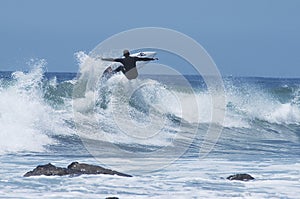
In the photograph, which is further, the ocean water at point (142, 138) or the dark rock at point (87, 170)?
the dark rock at point (87, 170)

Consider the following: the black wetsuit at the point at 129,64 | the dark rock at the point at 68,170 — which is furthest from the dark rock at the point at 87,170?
the black wetsuit at the point at 129,64

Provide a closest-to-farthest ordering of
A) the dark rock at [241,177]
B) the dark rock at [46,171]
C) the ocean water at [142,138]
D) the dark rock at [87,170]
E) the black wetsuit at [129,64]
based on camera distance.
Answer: the ocean water at [142,138]
the dark rock at [46,171]
the dark rock at [241,177]
the dark rock at [87,170]
the black wetsuit at [129,64]

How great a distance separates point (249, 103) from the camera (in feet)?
104

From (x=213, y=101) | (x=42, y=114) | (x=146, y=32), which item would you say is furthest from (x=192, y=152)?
(x=213, y=101)

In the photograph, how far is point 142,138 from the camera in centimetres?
1902


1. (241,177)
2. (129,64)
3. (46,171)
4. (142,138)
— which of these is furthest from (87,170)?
(142,138)

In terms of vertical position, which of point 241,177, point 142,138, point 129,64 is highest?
point 129,64

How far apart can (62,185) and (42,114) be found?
9385mm

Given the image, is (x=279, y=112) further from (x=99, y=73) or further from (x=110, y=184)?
(x=110, y=184)

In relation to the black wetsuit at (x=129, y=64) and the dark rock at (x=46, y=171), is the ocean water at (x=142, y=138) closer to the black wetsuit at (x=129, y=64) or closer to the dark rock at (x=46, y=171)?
the dark rock at (x=46, y=171)

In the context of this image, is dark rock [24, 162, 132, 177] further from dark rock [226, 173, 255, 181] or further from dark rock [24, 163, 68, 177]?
dark rock [226, 173, 255, 181]

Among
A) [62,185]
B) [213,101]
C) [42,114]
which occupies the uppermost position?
[213,101]

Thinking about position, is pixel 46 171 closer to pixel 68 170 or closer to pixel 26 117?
pixel 68 170

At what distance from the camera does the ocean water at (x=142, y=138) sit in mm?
11211
